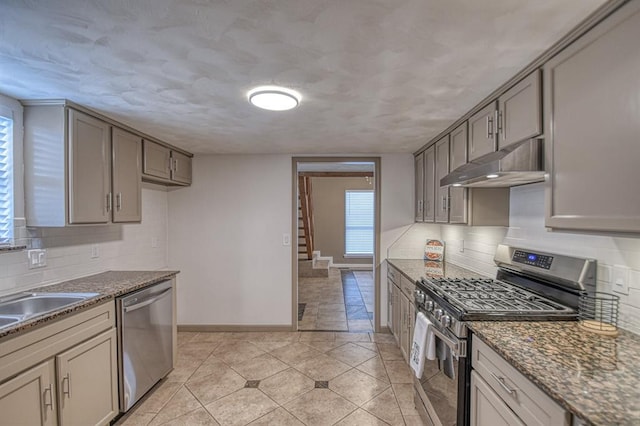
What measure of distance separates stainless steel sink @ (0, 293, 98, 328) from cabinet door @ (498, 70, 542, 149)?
9.27ft

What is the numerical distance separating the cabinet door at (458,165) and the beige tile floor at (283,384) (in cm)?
154

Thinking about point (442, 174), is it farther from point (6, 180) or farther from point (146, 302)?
point (6, 180)

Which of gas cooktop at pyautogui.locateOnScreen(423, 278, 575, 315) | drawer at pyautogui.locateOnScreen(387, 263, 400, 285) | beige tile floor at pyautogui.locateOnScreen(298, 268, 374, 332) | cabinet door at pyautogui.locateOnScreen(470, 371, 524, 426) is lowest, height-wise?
beige tile floor at pyautogui.locateOnScreen(298, 268, 374, 332)

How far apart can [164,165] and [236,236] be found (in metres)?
1.20

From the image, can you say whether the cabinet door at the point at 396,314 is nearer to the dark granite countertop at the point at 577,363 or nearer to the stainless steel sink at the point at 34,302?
the dark granite countertop at the point at 577,363

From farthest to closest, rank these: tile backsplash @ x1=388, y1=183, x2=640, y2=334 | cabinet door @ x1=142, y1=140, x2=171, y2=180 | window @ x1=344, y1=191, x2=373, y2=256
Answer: window @ x1=344, y1=191, x2=373, y2=256, cabinet door @ x1=142, y1=140, x2=171, y2=180, tile backsplash @ x1=388, y1=183, x2=640, y2=334

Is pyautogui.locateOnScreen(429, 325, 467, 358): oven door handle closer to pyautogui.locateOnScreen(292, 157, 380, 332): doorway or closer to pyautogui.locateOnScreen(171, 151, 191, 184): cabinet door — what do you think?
pyautogui.locateOnScreen(292, 157, 380, 332): doorway

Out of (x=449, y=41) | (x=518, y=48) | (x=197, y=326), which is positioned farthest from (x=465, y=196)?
(x=197, y=326)

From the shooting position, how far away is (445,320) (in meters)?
1.78

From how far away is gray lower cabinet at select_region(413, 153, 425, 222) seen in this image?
3.52 meters

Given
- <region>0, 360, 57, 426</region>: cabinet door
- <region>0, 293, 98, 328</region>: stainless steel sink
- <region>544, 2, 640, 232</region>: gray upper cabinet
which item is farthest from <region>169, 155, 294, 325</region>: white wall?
<region>544, 2, 640, 232</region>: gray upper cabinet

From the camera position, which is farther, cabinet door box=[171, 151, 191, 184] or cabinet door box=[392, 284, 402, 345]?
cabinet door box=[171, 151, 191, 184]

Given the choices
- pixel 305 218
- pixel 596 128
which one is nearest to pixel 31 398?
pixel 596 128

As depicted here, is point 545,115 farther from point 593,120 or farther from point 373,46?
Answer: point 373,46
